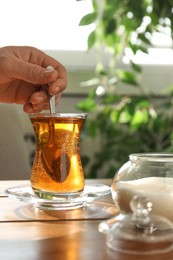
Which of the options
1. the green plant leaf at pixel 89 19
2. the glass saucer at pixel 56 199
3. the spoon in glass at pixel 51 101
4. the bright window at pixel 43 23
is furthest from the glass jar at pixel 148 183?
the bright window at pixel 43 23

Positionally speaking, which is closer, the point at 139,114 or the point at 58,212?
the point at 58,212

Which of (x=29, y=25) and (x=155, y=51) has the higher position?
(x=29, y=25)

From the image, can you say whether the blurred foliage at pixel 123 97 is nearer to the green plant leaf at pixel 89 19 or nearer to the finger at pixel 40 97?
the green plant leaf at pixel 89 19

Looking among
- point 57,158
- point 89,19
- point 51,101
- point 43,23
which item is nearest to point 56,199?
point 57,158

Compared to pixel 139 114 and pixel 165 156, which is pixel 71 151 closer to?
pixel 165 156

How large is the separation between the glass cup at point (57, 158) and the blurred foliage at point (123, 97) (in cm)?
98

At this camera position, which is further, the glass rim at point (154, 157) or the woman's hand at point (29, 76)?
the woman's hand at point (29, 76)

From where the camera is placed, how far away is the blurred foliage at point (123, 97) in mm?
1874

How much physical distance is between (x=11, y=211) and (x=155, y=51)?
211 centimetres

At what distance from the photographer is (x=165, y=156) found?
65cm

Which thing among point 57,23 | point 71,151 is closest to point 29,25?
point 57,23

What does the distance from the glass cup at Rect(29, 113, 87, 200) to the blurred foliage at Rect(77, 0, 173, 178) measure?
0.98m

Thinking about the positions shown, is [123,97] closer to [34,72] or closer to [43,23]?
[43,23]

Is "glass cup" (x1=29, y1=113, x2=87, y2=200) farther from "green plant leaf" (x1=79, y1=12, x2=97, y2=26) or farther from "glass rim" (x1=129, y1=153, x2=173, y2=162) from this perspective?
"green plant leaf" (x1=79, y1=12, x2=97, y2=26)
